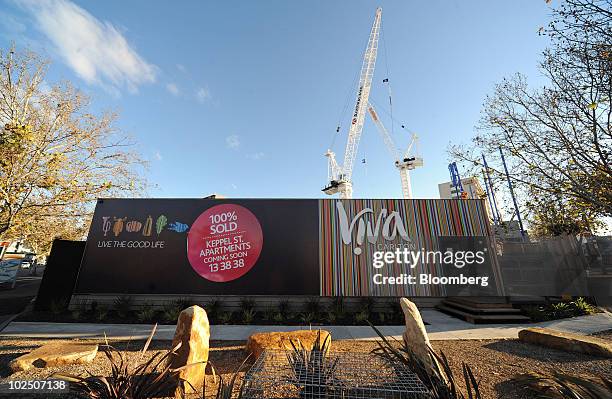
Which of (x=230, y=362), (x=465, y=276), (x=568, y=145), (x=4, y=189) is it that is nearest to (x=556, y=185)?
(x=568, y=145)

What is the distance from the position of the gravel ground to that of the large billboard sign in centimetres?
330

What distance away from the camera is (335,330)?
25.3ft

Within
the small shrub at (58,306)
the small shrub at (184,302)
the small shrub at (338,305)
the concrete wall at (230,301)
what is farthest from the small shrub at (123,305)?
the small shrub at (338,305)

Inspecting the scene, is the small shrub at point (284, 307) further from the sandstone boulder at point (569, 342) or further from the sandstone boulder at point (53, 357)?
the sandstone boulder at point (569, 342)

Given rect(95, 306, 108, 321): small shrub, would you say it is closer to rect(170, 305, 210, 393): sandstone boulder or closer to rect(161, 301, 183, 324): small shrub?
rect(161, 301, 183, 324): small shrub

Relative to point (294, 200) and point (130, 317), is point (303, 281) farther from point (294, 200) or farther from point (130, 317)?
point (130, 317)

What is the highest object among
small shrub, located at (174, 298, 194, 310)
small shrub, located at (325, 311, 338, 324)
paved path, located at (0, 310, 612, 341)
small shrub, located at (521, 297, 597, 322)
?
small shrub, located at (174, 298, 194, 310)

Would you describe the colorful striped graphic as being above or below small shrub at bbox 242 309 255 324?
above

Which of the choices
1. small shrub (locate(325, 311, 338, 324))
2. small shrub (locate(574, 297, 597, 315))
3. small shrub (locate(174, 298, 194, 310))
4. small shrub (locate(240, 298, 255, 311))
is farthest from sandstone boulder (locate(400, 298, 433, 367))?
small shrub (locate(574, 297, 597, 315))

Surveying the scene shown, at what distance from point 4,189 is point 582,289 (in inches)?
1007

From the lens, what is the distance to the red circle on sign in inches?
394

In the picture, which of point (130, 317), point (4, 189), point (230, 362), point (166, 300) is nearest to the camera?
point (230, 362)

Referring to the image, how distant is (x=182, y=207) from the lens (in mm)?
10766

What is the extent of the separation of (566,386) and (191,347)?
4.82 m
